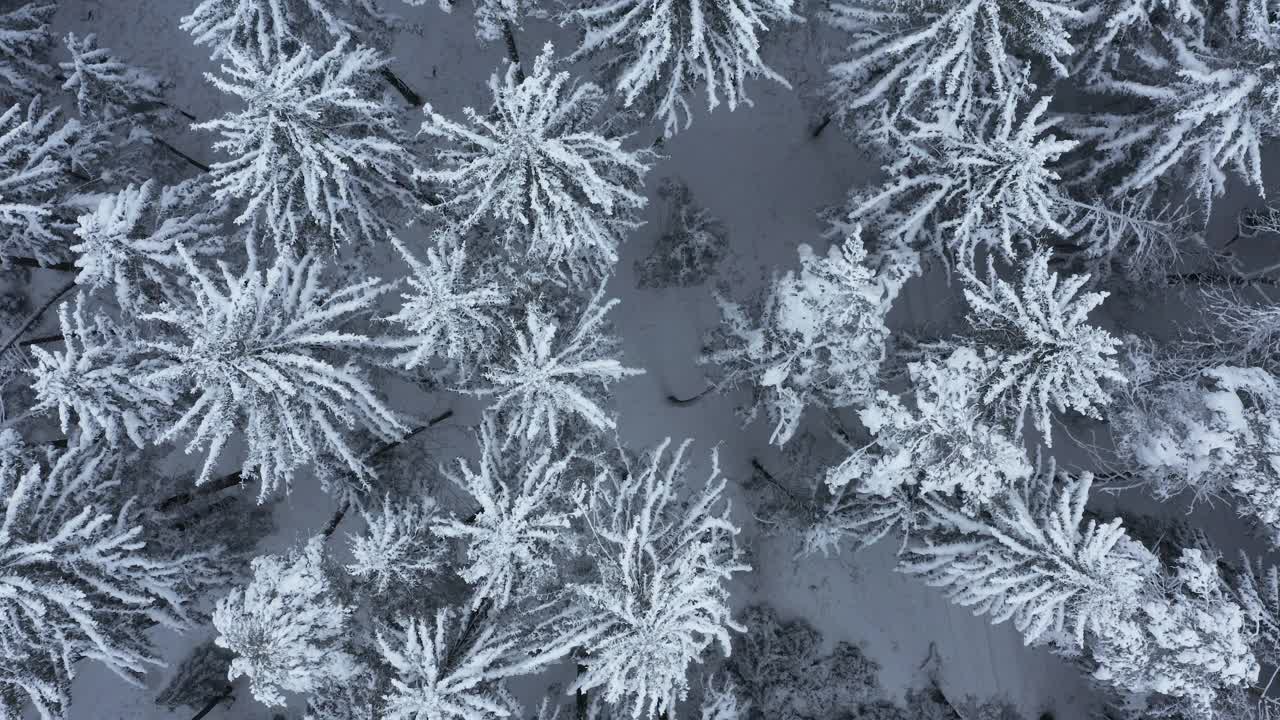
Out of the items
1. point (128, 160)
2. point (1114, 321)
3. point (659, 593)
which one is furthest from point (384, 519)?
point (1114, 321)

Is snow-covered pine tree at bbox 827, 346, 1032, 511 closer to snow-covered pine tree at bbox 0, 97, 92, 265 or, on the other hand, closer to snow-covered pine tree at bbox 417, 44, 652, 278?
snow-covered pine tree at bbox 417, 44, 652, 278

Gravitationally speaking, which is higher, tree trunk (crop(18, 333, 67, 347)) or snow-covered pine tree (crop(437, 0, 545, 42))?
snow-covered pine tree (crop(437, 0, 545, 42))

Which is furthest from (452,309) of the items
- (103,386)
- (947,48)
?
(947,48)

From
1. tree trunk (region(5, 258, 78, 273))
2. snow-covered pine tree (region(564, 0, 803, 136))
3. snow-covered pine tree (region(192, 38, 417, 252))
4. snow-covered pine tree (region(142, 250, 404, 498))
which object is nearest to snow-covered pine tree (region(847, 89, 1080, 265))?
snow-covered pine tree (region(564, 0, 803, 136))

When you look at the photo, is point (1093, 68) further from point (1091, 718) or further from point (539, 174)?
point (1091, 718)

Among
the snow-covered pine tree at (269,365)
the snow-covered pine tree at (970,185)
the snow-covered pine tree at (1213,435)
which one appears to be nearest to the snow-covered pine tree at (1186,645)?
the snow-covered pine tree at (1213,435)

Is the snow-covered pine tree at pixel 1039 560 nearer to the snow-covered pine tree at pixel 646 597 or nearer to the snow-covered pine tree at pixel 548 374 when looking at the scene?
the snow-covered pine tree at pixel 646 597

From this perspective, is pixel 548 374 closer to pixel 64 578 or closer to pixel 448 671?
pixel 448 671
